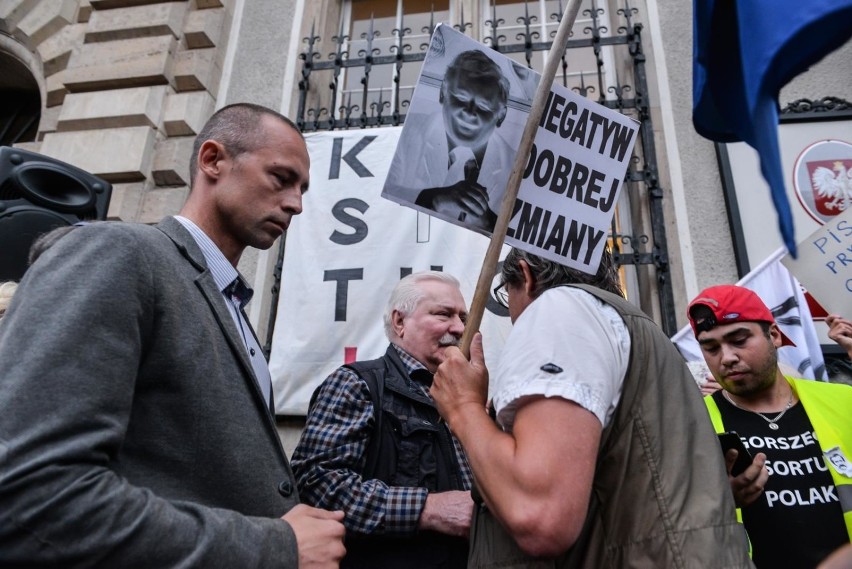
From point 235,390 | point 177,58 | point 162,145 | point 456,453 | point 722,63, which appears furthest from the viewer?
point 177,58

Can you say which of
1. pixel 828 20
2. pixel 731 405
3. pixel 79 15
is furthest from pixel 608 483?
pixel 79 15

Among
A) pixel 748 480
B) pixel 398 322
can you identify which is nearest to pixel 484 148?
pixel 398 322

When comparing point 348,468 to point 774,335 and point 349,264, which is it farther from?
point 349,264

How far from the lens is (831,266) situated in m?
2.91

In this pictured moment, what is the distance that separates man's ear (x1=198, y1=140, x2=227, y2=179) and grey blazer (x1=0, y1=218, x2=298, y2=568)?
366mm

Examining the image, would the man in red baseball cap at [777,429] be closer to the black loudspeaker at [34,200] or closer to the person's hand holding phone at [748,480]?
the person's hand holding phone at [748,480]

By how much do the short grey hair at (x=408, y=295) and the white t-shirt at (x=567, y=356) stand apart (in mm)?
1362

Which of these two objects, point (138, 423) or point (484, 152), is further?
point (484, 152)

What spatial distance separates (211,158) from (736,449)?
165 cm

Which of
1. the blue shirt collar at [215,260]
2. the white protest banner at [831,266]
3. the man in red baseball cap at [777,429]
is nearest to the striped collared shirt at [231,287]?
the blue shirt collar at [215,260]

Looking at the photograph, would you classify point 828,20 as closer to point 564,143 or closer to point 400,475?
point 564,143

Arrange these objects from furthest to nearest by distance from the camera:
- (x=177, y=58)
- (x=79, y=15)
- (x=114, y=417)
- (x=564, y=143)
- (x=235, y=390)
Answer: (x=79, y=15), (x=177, y=58), (x=564, y=143), (x=235, y=390), (x=114, y=417)

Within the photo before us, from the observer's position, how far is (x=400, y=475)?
7.18 feet

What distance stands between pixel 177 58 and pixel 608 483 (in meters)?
5.33
